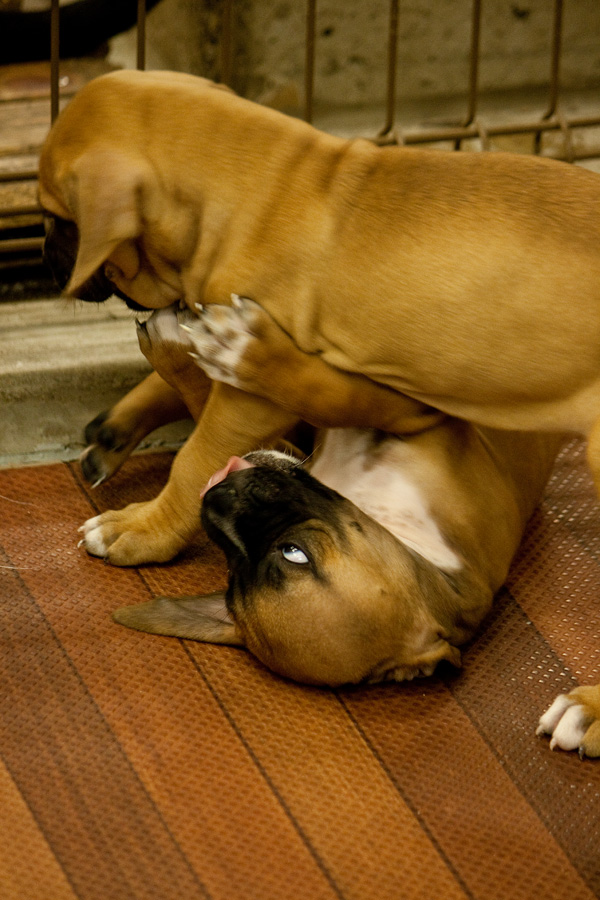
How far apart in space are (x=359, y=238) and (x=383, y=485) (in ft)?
2.35

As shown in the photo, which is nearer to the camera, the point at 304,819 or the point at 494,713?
the point at 304,819

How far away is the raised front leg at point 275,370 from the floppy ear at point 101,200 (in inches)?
12.7

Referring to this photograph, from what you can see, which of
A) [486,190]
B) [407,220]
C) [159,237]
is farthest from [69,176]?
[486,190]

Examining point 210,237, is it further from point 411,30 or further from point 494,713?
point 411,30

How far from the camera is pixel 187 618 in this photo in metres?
2.89

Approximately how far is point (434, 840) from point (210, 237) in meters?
1.55

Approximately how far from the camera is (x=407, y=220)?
2789 mm

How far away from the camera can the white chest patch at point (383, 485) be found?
2.97 m

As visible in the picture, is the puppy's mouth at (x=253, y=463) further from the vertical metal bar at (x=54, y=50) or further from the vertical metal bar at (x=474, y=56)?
the vertical metal bar at (x=474, y=56)

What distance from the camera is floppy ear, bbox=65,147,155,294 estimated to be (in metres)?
2.65

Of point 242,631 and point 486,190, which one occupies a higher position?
point 486,190

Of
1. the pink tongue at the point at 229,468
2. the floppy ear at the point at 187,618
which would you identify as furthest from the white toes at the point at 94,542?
the pink tongue at the point at 229,468

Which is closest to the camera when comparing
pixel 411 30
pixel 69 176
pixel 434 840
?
pixel 434 840

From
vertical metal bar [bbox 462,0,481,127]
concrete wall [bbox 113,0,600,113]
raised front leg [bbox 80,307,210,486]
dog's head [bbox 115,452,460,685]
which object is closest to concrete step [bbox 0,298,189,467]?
raised front leg [bbox 80,307,210,486]
